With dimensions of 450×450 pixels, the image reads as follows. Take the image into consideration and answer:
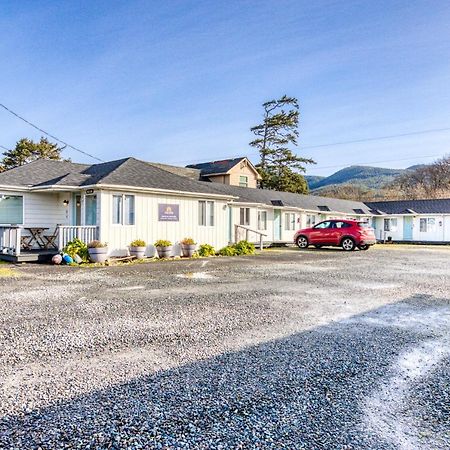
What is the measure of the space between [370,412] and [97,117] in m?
26.6

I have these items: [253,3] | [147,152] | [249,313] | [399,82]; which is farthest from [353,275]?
[147,152]

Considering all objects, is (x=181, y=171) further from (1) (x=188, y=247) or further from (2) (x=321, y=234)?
(1) (x=188, y=247)

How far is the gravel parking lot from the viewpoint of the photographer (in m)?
2.34

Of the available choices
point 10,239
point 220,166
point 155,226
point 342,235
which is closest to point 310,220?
point 342,235

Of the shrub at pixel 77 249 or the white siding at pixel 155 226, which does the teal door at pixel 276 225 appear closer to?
the white siding at pixel 155 226

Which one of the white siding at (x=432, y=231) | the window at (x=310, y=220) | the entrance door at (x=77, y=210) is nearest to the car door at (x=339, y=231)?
the window at (x=310, y=220)

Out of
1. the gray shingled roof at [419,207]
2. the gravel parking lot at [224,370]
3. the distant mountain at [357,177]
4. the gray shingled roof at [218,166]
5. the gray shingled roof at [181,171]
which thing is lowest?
the gravel parking lot at [224,370]

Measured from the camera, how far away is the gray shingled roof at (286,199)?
2292 centimetres

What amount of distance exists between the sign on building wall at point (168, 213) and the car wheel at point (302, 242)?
30.2 feet

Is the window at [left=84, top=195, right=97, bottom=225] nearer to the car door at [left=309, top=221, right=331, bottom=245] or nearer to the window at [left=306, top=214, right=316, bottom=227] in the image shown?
the car door at [left=309, top=221, right=331, bottom=245]

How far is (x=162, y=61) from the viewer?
18.5 m

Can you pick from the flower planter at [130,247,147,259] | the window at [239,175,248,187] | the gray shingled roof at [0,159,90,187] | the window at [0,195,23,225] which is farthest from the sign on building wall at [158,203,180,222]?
the window at [239,175,248,187]

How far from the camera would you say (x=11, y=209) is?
14.1m

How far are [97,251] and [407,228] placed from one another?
2782 centimetres
